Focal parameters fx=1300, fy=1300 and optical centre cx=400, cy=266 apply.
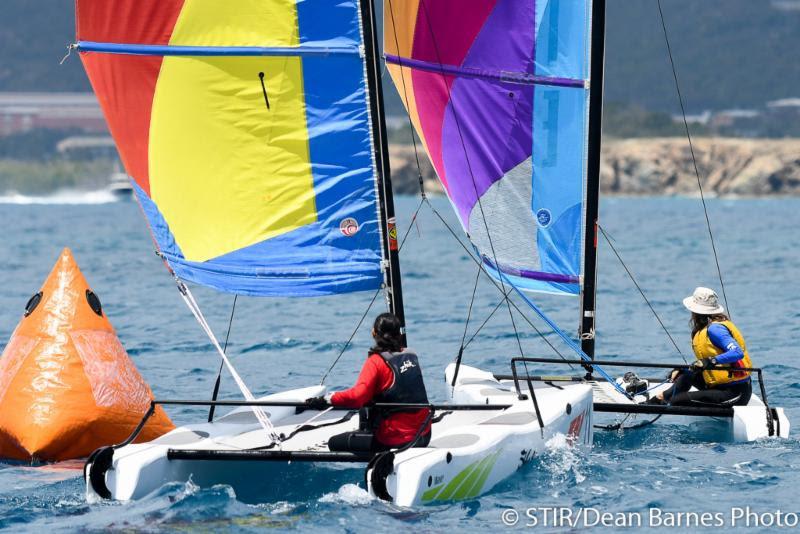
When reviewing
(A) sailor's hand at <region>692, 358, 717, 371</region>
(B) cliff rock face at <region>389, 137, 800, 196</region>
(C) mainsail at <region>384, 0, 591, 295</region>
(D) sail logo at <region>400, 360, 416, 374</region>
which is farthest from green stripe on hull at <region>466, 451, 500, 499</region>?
(B) cliff rock face at <region>389, 137, 800, 196</region>

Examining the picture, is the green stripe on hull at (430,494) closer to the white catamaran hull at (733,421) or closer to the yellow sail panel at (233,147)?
the yellow sail panel at (233,147)

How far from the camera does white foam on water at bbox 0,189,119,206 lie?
115044 millimetres

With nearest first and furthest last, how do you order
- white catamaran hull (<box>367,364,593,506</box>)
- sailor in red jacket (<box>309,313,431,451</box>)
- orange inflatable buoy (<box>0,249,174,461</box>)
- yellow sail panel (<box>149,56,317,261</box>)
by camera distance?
white catamaran hull (<box>367,364,593,506</box>)
sailor in red jacket (<box>309,313,431,451</box>)
orange inflatable buoy (<box>0,249,174,461</box>)
yellow sail panel (<box>149,56,317,261</box>)

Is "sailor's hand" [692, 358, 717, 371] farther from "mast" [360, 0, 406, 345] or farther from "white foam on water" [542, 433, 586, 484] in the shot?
"mast" [360, 0, 406, 345]

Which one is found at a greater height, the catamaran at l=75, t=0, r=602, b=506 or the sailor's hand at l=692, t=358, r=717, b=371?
the catamaran at l=75, t=0, r=602, b=506

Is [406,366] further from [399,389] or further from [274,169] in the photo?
[274,169]

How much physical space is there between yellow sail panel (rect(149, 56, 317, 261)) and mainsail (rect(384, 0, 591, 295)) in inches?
88.2

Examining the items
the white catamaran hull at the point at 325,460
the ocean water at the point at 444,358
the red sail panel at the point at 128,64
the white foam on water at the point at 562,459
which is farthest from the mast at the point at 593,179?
the red sail panel at the point at 128,64

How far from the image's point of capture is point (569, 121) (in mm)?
13602

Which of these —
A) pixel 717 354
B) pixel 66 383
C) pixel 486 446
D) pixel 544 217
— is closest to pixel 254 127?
pixel 66 383

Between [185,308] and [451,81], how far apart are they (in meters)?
12.9

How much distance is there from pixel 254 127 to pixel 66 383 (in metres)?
2.78

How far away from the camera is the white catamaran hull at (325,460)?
372 inches

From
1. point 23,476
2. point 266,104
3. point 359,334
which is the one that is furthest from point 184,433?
point 359,334
